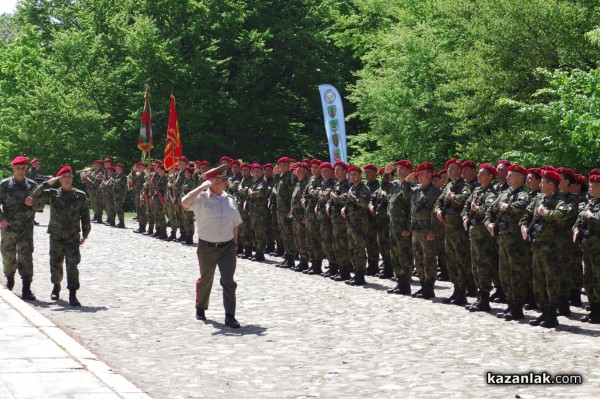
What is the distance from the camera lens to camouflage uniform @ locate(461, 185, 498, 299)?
1413cm

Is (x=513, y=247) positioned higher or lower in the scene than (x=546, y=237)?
lower

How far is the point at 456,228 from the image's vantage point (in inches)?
588

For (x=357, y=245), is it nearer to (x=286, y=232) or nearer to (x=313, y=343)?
(x=286, y=232)

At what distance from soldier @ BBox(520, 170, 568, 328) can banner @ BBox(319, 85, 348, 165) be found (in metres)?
14.5

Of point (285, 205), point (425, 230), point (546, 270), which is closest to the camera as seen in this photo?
point (546, 270)

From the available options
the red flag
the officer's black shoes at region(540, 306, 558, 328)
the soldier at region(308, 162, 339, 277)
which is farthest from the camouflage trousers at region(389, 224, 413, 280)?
the red flag

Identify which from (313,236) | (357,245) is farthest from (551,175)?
(313,236)

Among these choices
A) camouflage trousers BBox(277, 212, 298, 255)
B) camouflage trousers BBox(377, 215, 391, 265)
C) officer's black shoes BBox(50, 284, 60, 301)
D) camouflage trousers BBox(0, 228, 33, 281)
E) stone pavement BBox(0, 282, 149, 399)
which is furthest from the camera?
camouflage trousers BBox(277, 212, 298, 255)

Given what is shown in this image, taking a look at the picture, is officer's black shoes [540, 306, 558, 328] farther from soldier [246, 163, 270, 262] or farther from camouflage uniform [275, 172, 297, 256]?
soldier [246, 163, 270, 262]

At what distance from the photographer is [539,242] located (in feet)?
42.9

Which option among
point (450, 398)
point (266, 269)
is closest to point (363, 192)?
point (266, 269)

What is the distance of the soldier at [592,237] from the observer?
42.9 feet

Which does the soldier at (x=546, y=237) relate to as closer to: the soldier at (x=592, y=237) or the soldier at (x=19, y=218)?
the soldier at (x=592, y=237)

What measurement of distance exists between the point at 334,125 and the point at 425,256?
41.9ft
